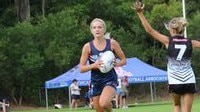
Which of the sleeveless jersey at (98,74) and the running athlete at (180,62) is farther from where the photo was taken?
the sleeveless jersey at (98,74)

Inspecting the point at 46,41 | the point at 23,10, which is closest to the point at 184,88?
the point at 46,41

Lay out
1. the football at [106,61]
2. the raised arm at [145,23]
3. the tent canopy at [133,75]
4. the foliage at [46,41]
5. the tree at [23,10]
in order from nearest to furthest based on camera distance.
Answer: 1. the raised arm at [145,23]
2. the football at [106,61]
3. the tent canopy at [133,75]
4. the foliage at [46,41]
5. the tree at [23,10]

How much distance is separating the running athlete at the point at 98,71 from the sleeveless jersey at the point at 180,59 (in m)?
1.01

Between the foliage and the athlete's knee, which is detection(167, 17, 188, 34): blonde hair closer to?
the athlete's knee

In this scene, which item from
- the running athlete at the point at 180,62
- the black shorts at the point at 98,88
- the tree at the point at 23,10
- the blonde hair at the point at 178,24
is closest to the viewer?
the blonde hair at the point at 178,24

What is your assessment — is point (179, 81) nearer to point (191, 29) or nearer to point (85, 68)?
point (85, 68)

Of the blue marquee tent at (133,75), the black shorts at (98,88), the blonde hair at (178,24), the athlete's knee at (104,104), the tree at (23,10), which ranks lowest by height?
the blue marquee tent at (133,75)

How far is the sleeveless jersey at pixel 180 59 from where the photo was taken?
1018 centimetres

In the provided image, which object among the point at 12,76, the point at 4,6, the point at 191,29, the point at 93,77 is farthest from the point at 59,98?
the point at 93,77

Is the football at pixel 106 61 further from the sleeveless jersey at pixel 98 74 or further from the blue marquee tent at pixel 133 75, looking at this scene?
the blue marquee tent at pixel 133 75

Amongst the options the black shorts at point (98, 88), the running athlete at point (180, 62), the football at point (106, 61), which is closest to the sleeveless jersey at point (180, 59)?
the running athlete at point (180, 62)

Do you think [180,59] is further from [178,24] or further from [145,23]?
[145,23]

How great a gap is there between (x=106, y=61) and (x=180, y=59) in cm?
124

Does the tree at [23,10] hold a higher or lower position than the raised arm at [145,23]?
higher
